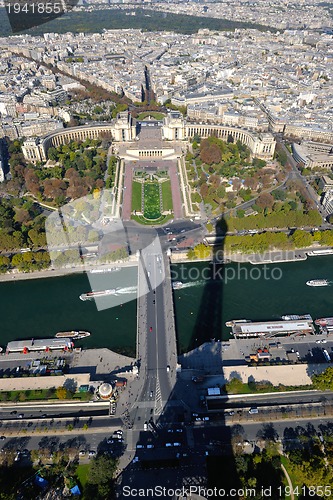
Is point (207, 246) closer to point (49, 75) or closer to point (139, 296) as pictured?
point (139, 296)

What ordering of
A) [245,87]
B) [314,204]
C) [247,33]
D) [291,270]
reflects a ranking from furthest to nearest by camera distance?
1. [247,33]
2. [245,87]
3. [314,204]
4. [291,270]

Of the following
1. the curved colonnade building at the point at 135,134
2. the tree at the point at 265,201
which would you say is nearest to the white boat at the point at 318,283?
the tree at the point at 265,201

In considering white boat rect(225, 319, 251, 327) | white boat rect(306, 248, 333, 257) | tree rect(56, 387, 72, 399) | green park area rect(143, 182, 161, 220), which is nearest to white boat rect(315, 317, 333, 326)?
white boat rect(225, 319, 251, 327)

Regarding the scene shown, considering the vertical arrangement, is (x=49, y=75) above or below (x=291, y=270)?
above

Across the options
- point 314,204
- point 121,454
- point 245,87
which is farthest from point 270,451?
point 245,87

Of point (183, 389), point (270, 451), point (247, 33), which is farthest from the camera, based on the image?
point (247, 33)

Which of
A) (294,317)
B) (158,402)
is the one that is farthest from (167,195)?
(158,402)

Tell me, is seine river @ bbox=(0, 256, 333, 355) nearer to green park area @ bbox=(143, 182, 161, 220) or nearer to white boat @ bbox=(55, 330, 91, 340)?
white boat @ bbox=(55, 330, 91, 340)

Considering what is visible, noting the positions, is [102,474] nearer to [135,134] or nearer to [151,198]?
[151,198]
